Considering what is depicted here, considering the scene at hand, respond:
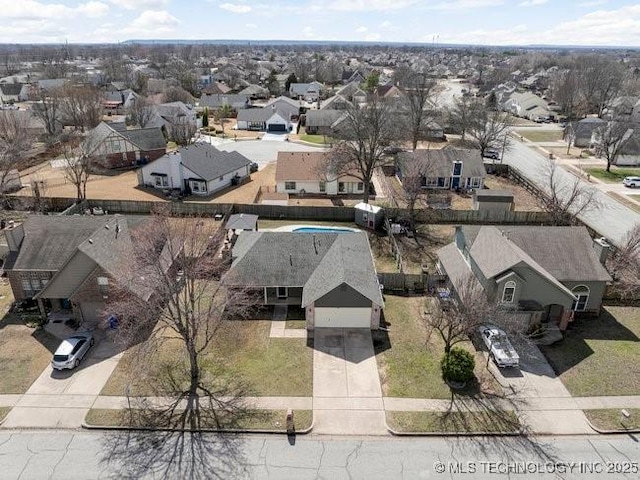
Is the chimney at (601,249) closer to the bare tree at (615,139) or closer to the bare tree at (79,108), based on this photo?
the bare tree at (615,139)

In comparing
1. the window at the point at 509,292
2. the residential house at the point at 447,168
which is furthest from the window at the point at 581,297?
the residential house at the point at 447,168

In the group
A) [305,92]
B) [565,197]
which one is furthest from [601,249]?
[305,92]

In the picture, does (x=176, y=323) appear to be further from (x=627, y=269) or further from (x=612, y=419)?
(x=627, y=269)

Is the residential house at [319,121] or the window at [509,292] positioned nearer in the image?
the window at [509,292]

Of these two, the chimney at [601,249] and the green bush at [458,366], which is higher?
the chimney at [601,249]

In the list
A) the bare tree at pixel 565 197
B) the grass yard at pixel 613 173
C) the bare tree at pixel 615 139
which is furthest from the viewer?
the bare tree at pixel 615 139

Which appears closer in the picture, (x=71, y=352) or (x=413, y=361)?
(x=71, y=352)

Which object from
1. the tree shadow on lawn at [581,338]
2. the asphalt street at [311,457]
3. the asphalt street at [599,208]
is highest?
the asphalt street at [599,208]
